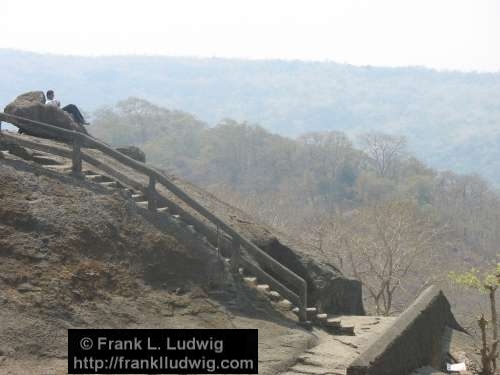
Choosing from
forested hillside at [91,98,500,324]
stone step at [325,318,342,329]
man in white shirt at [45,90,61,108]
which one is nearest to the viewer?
stone step at [325,318,342,329]

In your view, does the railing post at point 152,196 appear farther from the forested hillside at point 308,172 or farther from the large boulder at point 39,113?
the forested hillside at point 308,172

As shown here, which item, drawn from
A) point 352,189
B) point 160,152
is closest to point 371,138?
point 352,189

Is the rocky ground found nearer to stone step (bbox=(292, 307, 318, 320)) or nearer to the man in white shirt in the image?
stone step (bbox=(292, 307, 318, 320))

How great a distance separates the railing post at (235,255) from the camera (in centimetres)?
1494

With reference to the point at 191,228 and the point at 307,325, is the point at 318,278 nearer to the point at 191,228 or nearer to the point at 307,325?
the point at 307,325

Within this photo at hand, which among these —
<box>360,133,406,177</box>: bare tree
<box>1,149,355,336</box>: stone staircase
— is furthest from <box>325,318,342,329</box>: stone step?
<box>360,133,406,177</box>: bare tree

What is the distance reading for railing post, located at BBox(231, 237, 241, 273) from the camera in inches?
588

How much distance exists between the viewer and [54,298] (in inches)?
453

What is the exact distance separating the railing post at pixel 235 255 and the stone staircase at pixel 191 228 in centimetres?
8

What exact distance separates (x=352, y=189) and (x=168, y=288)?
83307mm

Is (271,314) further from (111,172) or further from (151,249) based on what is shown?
(111,172)

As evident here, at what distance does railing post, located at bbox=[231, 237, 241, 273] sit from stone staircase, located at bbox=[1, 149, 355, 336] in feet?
0.26

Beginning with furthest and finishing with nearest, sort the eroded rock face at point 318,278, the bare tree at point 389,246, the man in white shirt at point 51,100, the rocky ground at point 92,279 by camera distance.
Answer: the bare tree at point 389,246 → the man in white shirt at point 51,100 → the eroded rock face at point 318,278 → the rocky ground at point 92,279

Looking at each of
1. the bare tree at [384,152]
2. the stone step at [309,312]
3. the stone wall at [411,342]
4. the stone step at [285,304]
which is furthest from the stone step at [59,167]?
the bare tree at [384,152]
